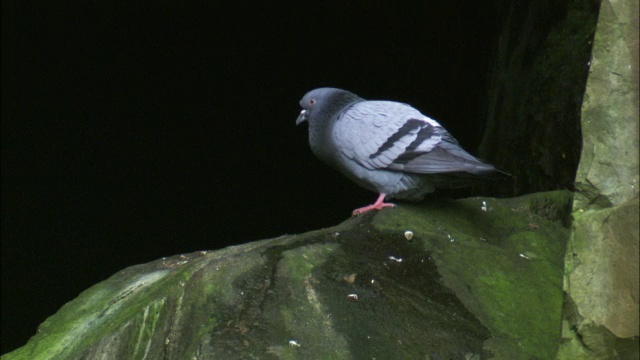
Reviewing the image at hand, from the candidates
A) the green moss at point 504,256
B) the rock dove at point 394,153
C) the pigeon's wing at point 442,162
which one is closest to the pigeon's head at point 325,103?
the rock dove at point 394,153

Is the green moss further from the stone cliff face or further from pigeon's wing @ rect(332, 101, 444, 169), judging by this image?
the stone cliff face

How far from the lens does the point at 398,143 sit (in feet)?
15.0

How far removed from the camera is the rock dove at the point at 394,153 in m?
4.50

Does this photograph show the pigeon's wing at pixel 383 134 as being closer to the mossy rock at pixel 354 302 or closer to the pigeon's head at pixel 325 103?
the pigeon's head at pixel 325 103

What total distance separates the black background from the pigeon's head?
3837 millimetres

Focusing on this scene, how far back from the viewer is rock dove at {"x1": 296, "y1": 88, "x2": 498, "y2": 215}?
4496 millimetres

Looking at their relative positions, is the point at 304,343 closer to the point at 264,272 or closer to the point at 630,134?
the point at 264,272

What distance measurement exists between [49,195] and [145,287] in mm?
4876

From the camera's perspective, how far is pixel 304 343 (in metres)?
3.32

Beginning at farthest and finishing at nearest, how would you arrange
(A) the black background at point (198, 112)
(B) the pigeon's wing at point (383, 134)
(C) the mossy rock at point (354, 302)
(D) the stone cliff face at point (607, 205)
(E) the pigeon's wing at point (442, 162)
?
1. (A) the black background at point (198, 112)
2. (B) the pigeon's wing at point (383, 134)
3. (E) the pigeon's wing at point (442, 162)
4. (C) the mossy rock at point (354, 302)
5. (D) the stone cliff face at point (607, 205)

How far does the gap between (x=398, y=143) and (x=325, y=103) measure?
0.64 meters

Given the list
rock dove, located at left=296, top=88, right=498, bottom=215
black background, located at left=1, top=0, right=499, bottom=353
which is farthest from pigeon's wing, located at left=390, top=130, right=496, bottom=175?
black background, located at left=1, top=0, right=499, bottom=353

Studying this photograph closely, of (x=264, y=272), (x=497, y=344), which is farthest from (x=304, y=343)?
(x=497, y=344)

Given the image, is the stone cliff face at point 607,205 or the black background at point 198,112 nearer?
the stone cliff face at point 607,205
